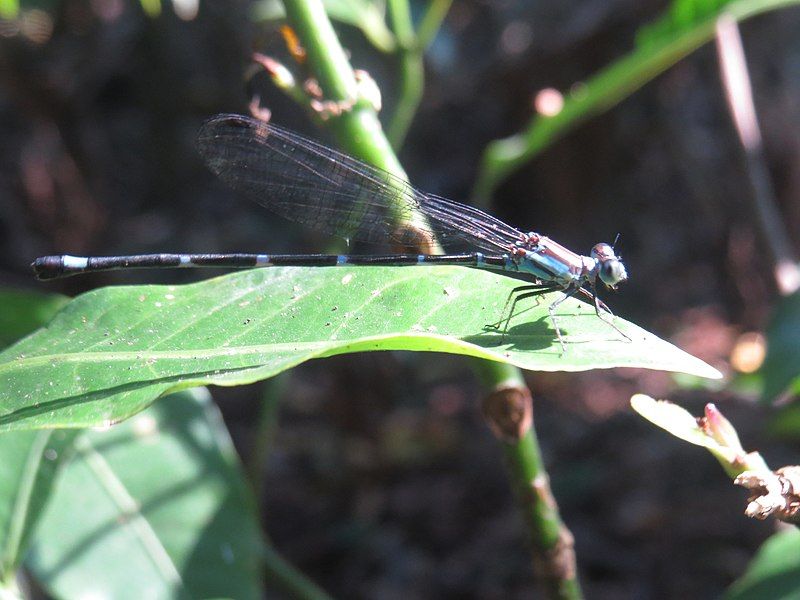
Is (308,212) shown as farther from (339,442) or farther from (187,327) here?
(339,442)

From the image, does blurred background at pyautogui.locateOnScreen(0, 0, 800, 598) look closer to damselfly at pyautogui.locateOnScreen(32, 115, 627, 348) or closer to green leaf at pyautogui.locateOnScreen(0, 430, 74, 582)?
damselfly at pyautogui.locateOnScreen(32, 115, 627, 348)

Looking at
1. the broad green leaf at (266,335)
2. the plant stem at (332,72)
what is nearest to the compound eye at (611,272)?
the broad green leaf at (266,335)

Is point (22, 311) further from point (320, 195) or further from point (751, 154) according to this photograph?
point (751, 154)

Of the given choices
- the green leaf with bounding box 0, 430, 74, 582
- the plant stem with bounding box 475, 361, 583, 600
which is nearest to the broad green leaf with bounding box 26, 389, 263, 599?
the green leaf with bounding box 0, 430, 74, 582

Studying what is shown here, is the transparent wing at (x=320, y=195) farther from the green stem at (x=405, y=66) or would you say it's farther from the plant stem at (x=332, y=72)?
the plant stem at (x=332, y=72)

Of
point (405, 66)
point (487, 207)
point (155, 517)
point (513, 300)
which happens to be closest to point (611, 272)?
point (513, 300)

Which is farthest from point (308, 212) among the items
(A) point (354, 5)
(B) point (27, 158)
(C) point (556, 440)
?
(B) point (27, 158)
